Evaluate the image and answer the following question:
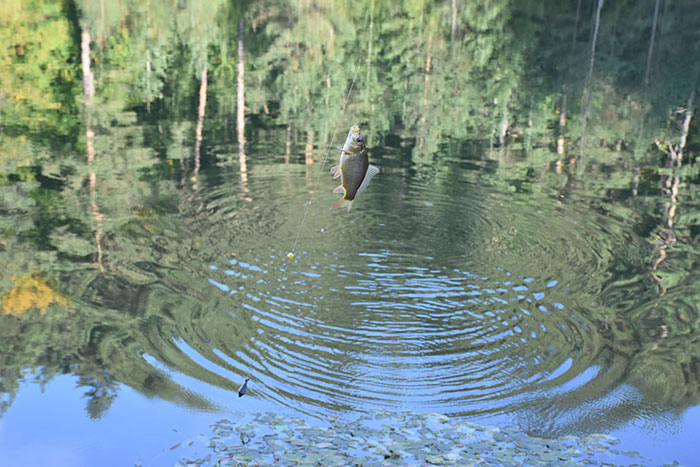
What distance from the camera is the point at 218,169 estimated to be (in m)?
13.7

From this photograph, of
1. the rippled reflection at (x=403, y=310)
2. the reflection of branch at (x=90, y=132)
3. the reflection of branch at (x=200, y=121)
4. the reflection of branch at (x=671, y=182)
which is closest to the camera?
the rippled reflection at (x=403, y=310)

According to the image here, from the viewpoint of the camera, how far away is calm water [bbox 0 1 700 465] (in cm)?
729

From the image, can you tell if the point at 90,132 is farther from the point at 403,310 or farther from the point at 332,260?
the point at 403,310

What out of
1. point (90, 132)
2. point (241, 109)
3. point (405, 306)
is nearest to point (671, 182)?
Answer: point (405, 306)

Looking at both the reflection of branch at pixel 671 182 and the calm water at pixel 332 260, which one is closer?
the calm water at pixel 332 260

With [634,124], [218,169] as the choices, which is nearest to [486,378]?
[218,169]

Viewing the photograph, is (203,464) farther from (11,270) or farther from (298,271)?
(11,270)

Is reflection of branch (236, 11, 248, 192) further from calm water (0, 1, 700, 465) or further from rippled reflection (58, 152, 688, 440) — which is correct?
rippled reflection (58, 152, 688, 440)

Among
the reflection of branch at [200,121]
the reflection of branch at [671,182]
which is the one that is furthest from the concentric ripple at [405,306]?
the reflection of branch at [200,121]

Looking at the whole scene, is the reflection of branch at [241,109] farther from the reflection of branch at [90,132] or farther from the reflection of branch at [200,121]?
the reflection of branch at [90,132]

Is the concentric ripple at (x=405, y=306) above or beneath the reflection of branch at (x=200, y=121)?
beneath

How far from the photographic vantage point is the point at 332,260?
10141 millimetres

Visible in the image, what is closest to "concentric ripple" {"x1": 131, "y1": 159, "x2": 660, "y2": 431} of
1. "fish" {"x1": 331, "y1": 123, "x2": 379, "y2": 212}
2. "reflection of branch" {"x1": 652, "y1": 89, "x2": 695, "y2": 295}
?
"reflection of branch" {"x1": 652, "y1": 89, "x2": 695, "y2": 295}

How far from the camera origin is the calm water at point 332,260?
7285 mm
